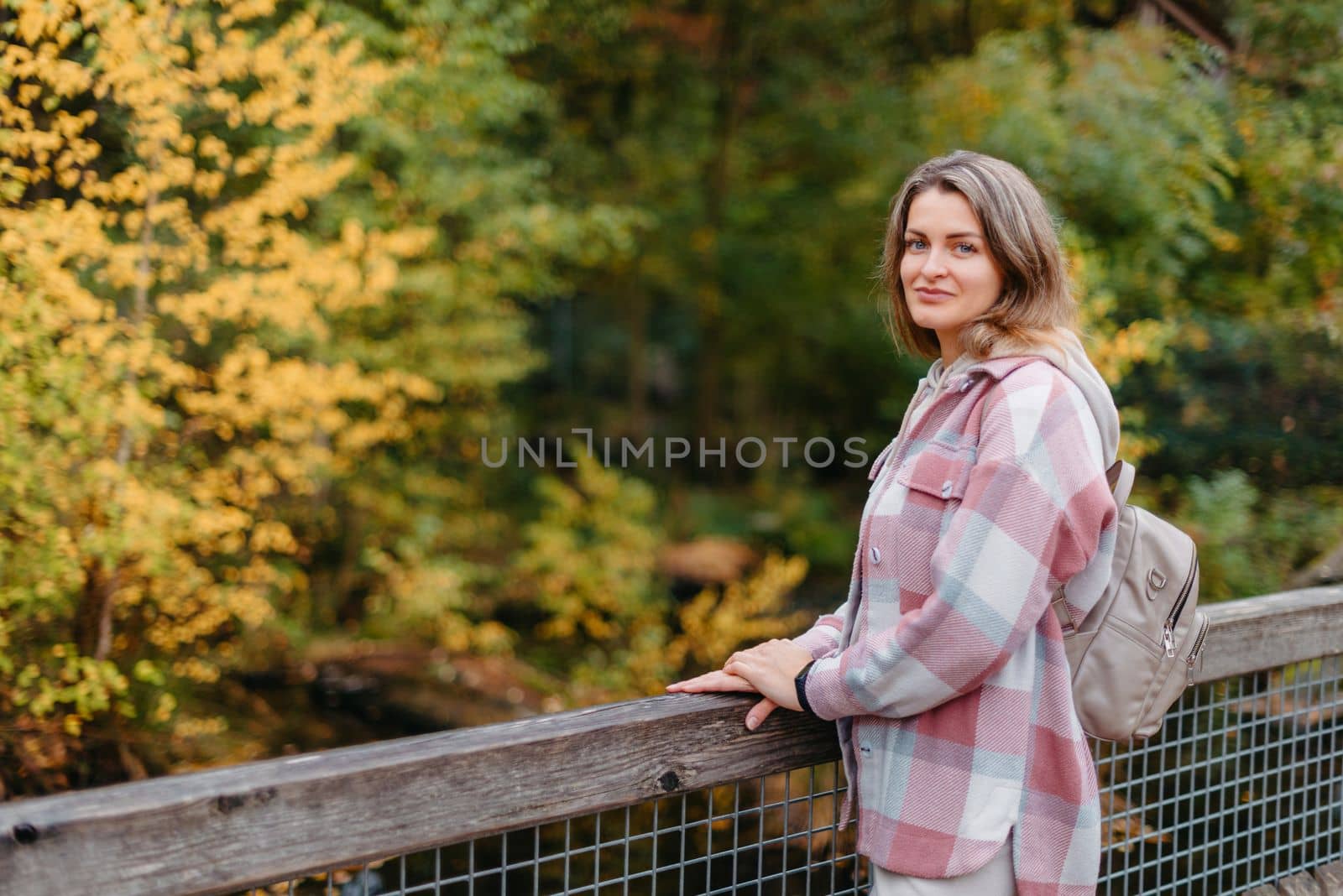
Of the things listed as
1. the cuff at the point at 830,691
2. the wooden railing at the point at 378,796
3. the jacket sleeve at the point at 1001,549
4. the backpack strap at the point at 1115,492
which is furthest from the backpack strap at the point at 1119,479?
the wooden railing at the point at 378,796

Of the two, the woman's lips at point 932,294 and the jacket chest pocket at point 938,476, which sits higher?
the woman's lips at point 932,294

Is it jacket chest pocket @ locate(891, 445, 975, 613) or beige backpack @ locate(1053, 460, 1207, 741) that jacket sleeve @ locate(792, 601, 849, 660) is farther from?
beige backpack @ locate(1053, 460, 1207, 741)

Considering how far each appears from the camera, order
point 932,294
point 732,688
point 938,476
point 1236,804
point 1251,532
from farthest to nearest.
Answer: point 1251,532, point 1236,804, point 732,688, point 932,294, point 938,476

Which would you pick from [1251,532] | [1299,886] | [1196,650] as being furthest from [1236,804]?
[1251,532]

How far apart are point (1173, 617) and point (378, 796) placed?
1.09m

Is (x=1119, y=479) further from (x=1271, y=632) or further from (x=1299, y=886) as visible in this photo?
(x=1299, y=886)

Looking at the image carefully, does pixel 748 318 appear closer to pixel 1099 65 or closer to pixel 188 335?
pixel 1099 65

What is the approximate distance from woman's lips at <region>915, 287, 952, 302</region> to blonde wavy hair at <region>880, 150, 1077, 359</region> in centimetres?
6

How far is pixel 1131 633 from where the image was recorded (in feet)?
4.99

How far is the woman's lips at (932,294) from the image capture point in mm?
1575

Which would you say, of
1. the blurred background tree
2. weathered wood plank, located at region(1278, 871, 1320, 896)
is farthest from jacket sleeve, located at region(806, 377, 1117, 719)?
weathered wood plank, located at region(1278, 871, 1320, 896)

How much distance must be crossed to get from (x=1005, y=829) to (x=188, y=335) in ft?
15.3

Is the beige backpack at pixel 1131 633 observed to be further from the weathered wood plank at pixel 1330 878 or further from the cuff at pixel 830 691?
the weathered wood plank at pixel 1330 878

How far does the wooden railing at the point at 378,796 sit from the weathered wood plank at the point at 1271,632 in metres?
0.90
